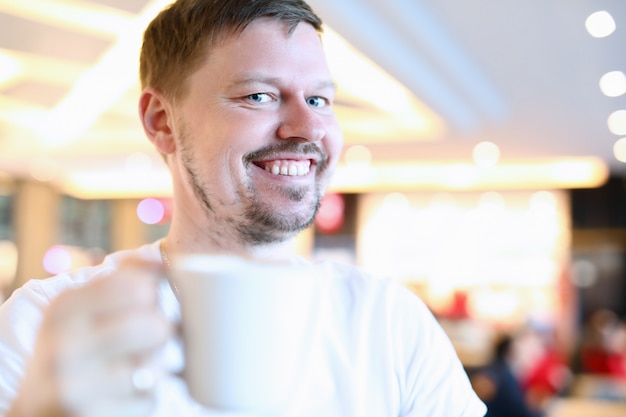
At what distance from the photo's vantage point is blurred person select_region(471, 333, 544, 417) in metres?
3.89

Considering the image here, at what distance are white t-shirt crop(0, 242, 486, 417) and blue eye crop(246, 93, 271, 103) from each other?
29 centimetres

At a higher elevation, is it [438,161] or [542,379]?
[438,161]

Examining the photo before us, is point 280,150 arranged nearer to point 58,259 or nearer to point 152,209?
point 152,209

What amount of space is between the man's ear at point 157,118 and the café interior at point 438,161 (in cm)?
219

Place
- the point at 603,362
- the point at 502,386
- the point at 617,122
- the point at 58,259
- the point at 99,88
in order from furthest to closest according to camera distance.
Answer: the point at 58,259 → the point at 603,362 → the point at 617,122 → the point at 99,88 → the point at 502,386

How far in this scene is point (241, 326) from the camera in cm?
51

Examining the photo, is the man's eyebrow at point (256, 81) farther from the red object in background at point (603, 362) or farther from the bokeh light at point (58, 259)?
the bokeh light at point (58, 259)

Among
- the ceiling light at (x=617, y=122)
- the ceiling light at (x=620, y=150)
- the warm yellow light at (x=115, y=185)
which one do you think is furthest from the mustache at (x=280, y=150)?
the warm yellow light at (x=115, y=185)

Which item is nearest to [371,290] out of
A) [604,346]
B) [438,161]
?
[604,346]

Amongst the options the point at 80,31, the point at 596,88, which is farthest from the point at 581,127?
the point at 80,31

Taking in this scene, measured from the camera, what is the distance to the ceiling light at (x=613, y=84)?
4.50 metres

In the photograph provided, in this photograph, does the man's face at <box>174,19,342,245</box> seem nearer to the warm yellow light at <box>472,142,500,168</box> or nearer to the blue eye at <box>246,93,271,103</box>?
the blue eye at <box>246,93,271,103</box>

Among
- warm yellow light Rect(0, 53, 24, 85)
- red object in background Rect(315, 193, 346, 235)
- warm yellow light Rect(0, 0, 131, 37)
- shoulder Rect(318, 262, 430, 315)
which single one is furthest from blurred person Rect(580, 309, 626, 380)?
shoulder Rect(318, 262, 430, 315)

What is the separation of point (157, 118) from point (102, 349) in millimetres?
791
